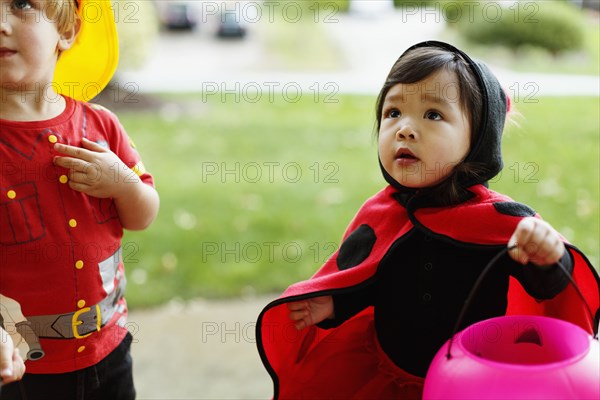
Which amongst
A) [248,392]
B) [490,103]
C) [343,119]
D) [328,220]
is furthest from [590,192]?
[490,103]

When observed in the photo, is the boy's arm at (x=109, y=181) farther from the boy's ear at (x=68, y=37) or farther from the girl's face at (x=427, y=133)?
the girl's face at (x=427, y=133)

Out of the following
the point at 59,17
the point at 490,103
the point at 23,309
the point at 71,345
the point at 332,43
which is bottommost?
the point at 332,43

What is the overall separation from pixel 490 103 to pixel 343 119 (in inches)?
225

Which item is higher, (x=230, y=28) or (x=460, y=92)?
(x=460, y=92)

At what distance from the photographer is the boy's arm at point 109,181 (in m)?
2.00

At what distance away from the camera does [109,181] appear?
6.69ft

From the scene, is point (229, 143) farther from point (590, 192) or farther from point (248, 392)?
point (248, 392)

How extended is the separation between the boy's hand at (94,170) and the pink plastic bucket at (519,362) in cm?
97

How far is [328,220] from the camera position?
202 inches

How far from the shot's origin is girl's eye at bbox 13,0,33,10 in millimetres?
1916

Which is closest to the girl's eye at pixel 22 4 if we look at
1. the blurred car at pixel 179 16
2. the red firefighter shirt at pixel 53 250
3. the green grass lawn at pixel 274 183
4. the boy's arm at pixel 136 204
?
the red firefighter shirt at pixel 53 250

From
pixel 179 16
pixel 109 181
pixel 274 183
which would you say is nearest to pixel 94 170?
pixel 109 181

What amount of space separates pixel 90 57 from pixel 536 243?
4.56 feet

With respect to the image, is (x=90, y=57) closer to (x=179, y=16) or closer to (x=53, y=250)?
(x=53, y=250)
